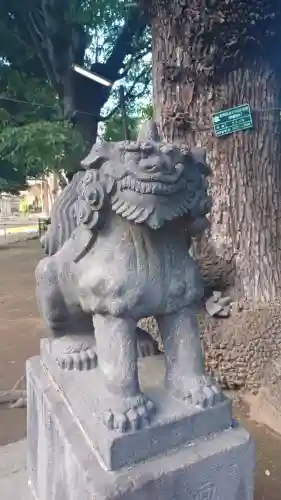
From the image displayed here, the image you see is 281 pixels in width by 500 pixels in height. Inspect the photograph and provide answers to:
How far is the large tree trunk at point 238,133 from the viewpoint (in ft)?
8.55

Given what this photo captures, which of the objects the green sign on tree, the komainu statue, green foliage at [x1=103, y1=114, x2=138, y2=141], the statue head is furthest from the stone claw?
green foliage at [x1=103, y1=114, x2=138, y2=141]

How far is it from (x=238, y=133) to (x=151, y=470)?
2027 mm

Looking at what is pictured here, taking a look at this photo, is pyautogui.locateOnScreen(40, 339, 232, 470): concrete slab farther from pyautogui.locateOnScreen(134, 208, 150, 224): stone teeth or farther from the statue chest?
pyautogui.locateOnScreen(134, 208, 150, 224): stone teeth

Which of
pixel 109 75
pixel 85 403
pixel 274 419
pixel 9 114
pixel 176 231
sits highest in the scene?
pixel 109 75

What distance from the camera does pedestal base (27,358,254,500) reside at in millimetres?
1011

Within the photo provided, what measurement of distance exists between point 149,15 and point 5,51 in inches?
126

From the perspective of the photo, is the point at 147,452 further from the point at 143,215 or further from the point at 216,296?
the point at 216,296

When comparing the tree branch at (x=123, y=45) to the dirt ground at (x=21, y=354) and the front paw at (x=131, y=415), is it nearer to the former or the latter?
the dirt ground at (x=21, y=354)

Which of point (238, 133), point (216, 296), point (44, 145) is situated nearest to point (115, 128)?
point (44, 145)

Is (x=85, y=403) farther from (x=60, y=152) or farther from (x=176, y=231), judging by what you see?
(x=60, y=152)

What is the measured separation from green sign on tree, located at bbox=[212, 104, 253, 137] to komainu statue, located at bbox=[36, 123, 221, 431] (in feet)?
5.25

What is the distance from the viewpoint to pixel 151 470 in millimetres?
1034

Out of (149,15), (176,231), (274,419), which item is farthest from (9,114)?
(176,231)

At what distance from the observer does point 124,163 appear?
103cm
